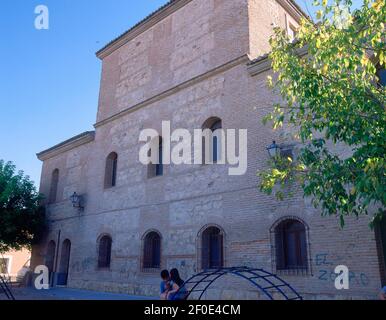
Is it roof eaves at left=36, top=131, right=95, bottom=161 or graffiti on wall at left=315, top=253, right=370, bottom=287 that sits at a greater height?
roof eaves at left=36, top=131, right=95, bottom=161

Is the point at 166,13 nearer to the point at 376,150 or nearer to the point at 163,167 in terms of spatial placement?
the point at 163,167

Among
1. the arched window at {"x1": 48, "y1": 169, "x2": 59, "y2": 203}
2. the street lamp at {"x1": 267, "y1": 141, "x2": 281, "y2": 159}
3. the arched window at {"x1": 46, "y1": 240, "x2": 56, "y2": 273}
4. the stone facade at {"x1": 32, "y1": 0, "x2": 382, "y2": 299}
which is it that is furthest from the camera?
the arched window at {"x1": 48, "y1": 169, "x2": 59, "y2": 203}

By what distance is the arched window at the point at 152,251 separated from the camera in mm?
11719

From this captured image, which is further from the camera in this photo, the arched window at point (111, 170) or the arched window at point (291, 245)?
the arched window at point (111, 170)

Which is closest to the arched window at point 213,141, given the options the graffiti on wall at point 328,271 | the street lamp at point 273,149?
the street lamp at point 273,149

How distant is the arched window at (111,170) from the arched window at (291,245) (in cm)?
779

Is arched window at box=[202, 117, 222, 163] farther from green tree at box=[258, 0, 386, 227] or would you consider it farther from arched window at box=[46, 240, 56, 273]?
arched window at box=[46, 240, 56, 273]

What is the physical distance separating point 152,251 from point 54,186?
27.7 ft

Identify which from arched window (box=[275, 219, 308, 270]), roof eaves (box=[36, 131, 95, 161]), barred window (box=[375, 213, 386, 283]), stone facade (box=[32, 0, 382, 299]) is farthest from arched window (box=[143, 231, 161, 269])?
barred window (box=[375, 213, 386, 283])

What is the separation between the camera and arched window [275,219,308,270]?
8.52m

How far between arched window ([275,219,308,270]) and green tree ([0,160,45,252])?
12.2 m

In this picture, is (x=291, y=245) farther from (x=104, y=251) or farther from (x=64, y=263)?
(x=64, y=263)

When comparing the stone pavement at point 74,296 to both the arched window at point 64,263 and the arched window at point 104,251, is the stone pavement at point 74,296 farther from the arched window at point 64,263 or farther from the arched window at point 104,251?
the arched window at point 64,263

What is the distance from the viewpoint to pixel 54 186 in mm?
18016
